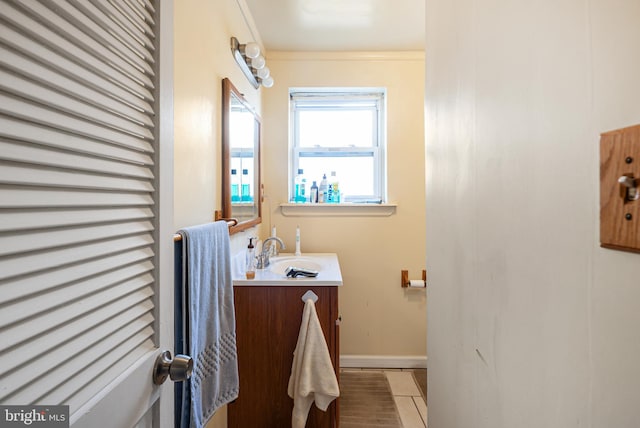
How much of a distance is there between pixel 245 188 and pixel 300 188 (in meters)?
0.69

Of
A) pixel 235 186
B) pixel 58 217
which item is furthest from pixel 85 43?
pixel 235 186

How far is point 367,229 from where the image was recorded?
7.68ft

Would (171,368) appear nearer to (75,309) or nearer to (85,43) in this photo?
(75,309)

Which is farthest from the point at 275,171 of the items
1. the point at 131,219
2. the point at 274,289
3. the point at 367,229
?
the point at 131,219

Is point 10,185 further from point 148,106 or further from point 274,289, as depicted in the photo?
point 274,289

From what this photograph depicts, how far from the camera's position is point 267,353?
5.01ft

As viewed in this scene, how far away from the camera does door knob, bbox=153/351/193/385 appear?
610 mm

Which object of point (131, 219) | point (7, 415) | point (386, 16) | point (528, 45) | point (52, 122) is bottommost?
point (7, 415)

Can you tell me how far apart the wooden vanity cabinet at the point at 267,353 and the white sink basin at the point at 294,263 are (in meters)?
0.49

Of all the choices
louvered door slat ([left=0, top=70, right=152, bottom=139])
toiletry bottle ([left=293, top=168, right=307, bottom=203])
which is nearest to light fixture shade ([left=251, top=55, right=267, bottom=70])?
toiletry bottle ([left=293, top=168, right=307, bottom=203])

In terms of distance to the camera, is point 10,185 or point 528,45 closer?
point 10,185

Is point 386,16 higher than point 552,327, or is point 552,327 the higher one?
point 386,16

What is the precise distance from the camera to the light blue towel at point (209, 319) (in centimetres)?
91

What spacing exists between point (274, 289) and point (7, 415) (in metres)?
1.21
